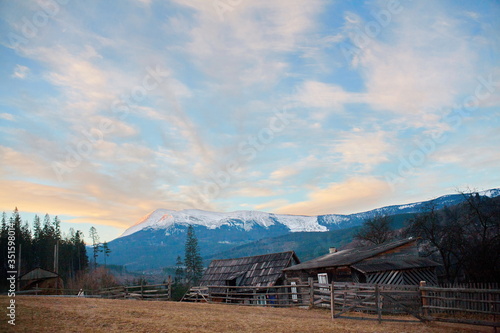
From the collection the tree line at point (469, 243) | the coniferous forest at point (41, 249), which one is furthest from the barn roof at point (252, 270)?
the coniferous forest at point (41, 249)

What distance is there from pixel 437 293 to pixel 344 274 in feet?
28.7

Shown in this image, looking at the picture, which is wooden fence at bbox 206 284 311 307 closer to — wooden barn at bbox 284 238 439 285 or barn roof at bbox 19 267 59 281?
wooden barn at bbox 284 238 439 285

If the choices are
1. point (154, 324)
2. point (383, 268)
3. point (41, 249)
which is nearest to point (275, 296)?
point (383, 268)

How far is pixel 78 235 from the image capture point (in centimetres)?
10038

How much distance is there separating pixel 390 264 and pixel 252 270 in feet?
53.9

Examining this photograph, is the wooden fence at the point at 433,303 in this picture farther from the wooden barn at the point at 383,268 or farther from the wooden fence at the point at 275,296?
the wooden fence at the point at 275,296

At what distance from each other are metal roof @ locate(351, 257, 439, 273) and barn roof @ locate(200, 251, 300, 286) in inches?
433

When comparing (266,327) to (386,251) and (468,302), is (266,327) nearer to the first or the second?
(468,302)

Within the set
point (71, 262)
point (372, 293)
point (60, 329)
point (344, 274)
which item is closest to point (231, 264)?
point (344, 274)

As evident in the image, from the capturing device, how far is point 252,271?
3753cm

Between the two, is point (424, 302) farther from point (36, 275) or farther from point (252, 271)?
point (36, 275)

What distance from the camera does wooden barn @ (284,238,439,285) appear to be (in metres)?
24.6

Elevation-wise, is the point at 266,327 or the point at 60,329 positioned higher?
the point at 60,329

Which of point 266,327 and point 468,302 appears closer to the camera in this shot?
point 266,327
